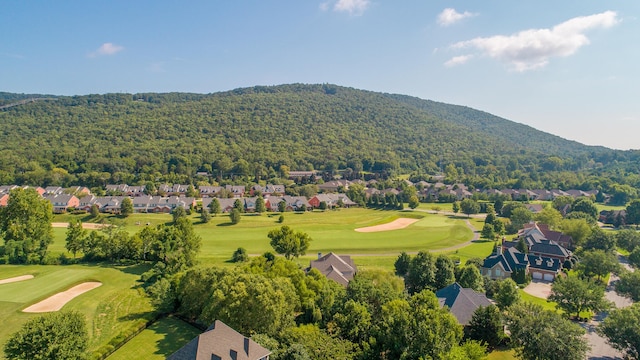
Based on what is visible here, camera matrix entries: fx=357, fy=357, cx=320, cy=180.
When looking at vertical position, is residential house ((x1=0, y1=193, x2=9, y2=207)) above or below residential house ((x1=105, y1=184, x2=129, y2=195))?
below

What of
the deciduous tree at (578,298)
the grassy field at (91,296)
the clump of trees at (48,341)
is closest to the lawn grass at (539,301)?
the deciduous tree at (578,298)

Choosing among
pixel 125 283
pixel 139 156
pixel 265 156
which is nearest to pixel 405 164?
pixel 265 156

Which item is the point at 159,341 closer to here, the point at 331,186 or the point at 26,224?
the point at 26,224

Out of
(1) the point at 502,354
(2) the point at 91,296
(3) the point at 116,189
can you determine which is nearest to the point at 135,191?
(3) the point at 116,189

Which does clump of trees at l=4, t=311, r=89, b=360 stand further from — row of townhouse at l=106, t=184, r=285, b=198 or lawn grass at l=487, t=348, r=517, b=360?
row of townhouse at l=106, t=184, r=285, b=198

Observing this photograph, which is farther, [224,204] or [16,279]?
[224,204]

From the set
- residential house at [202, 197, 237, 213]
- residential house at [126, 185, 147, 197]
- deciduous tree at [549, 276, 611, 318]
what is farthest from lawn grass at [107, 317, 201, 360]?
residential house at [126, 185, 147, 197]
